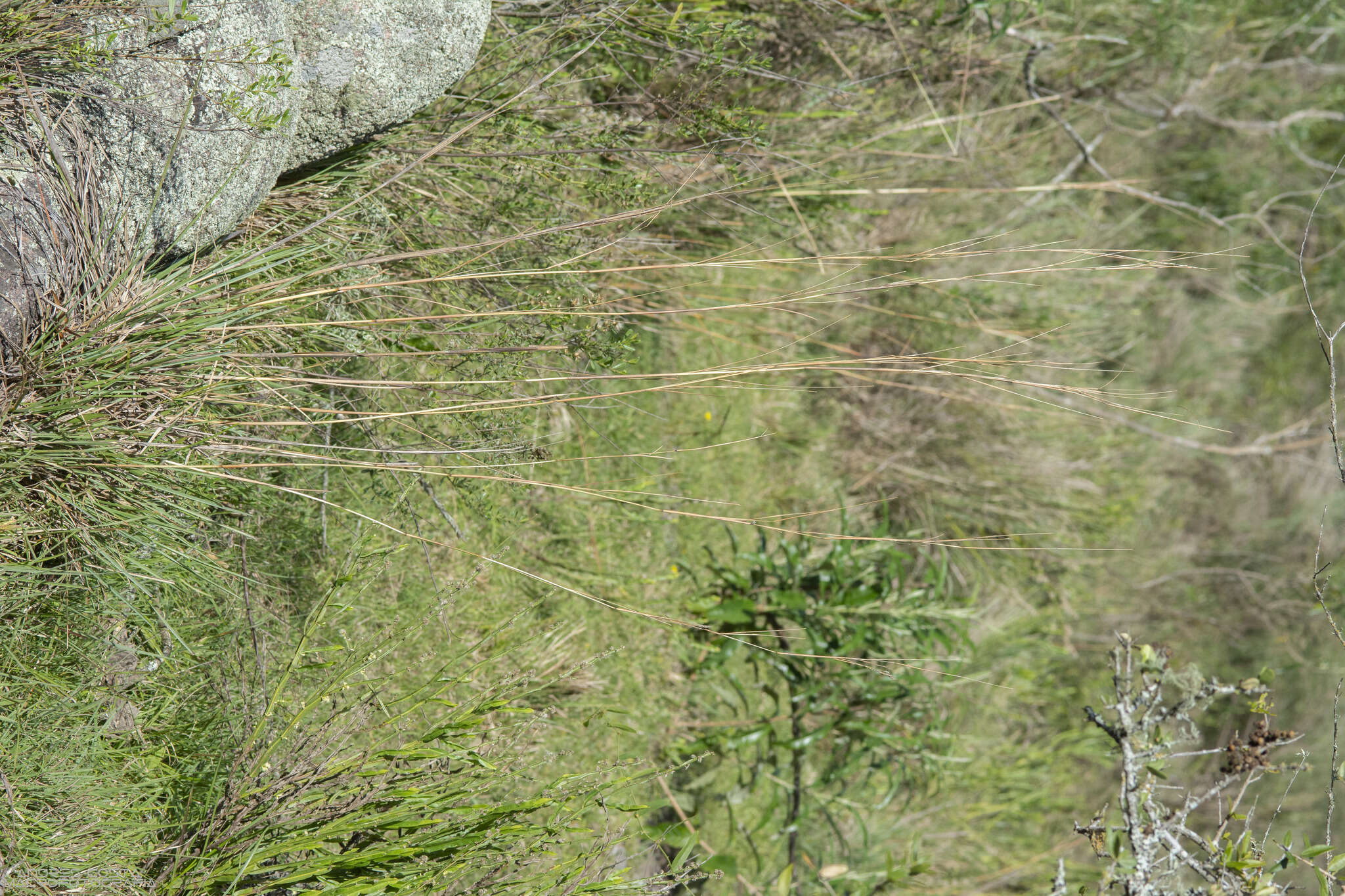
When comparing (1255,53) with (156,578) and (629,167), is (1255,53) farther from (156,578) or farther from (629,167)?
(156,578)

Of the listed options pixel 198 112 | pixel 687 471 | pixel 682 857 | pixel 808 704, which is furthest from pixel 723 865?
pixel 198 112

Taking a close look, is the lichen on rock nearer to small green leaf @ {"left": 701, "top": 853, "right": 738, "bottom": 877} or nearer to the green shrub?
the green shrub

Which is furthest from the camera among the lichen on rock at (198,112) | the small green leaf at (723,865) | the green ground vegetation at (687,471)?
the small green leaf at (723,865)

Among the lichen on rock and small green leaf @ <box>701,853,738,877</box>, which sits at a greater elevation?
the lichen on rock

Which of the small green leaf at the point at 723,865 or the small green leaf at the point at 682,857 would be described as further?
the small green leaf at the point at 723,865

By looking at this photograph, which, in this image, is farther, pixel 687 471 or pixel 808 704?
pixel 687 471

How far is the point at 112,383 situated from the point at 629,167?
118 cm

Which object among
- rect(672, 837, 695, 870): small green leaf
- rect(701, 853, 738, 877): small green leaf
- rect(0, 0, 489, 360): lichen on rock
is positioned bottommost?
rect(701, 853, 738, 877): small green leaf

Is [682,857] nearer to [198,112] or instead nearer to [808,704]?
[808,704]

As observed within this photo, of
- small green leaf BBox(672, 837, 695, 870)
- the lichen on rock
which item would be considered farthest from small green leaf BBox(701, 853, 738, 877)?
the lichen on rock

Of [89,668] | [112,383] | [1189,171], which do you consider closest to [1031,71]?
[1189,171]

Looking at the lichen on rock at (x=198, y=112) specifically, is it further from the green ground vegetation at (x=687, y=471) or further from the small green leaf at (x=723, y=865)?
the small green leaf at (x=723, y=865)

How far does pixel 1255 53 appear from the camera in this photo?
13.4 ft

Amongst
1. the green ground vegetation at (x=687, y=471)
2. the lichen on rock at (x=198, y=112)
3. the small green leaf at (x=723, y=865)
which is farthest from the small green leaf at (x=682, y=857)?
the lichen on rock at (x=198, y=112)
